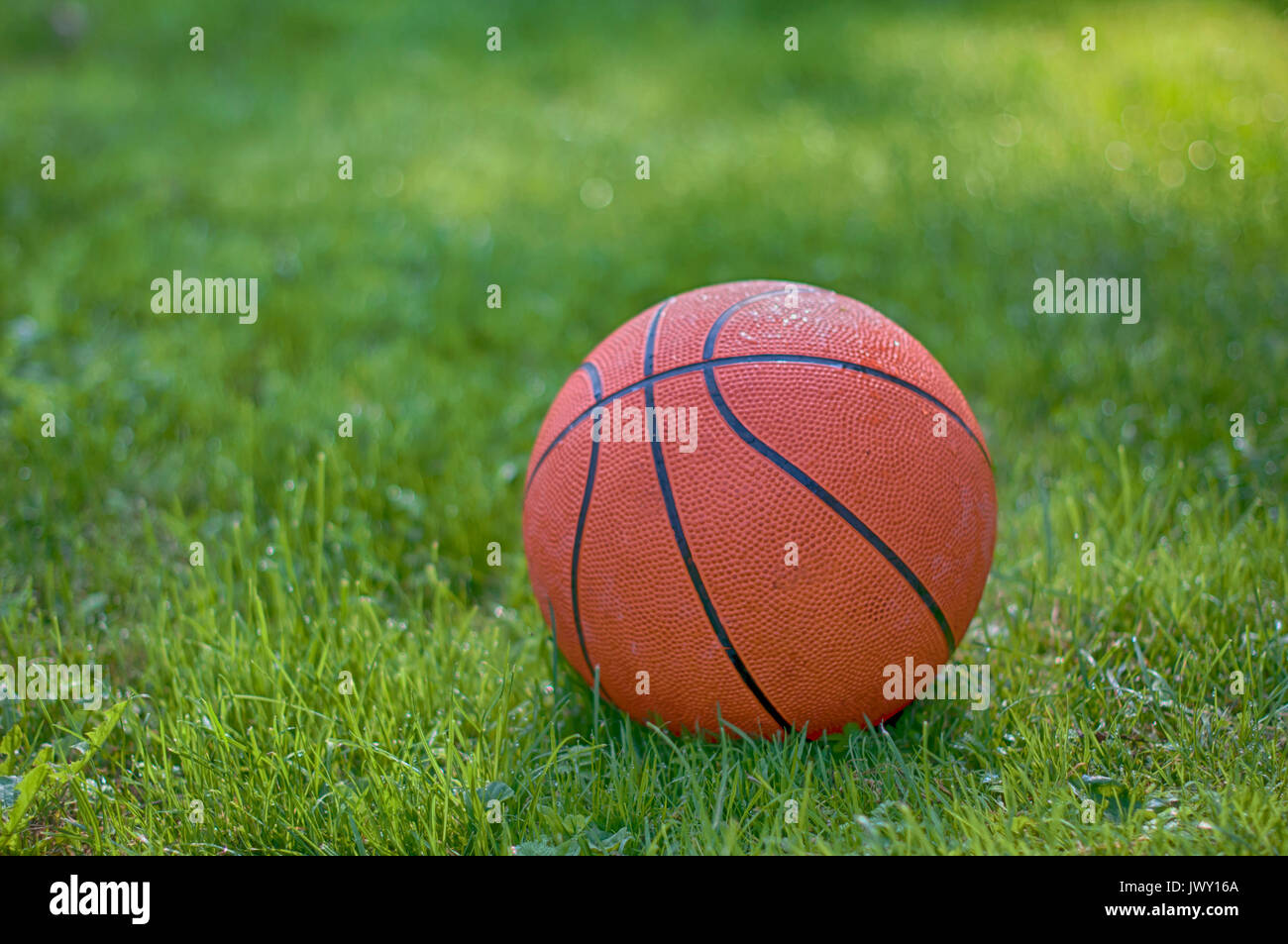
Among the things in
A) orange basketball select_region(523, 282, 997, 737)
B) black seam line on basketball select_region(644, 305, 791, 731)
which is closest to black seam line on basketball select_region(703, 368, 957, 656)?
orange basketball select_region(523, 282, 997, 737)

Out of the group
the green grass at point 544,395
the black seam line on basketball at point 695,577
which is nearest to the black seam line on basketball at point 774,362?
the black seam line on basketball at point 695,577

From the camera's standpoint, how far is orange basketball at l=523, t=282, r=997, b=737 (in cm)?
242

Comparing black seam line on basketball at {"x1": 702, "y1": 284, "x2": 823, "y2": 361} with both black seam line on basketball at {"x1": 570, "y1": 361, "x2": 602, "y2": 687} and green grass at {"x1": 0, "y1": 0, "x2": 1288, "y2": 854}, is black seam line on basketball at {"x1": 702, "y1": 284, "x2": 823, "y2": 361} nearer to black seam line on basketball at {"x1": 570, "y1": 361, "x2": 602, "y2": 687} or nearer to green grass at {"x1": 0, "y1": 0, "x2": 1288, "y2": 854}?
black seam line on basketball at {"x1": 570, "y1": 361, "x2": 602, "y2": 687}

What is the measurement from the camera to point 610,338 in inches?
114

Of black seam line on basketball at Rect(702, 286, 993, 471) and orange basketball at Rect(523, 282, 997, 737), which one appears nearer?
orange basketball at Rect(523, 282, 997, 737)

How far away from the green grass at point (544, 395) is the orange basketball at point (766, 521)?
222mm

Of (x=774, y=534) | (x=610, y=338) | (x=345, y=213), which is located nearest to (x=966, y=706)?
(x=774, y=534)

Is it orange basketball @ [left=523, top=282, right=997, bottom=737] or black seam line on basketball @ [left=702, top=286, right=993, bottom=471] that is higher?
A: black seam line on basketball @ [left=702, top=286, right=993, bottom=471]

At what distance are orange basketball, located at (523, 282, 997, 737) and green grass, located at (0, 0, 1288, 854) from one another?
0.22 metres

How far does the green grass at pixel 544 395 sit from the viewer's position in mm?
2527

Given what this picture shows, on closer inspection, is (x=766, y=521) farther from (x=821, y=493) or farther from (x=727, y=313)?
(x=727, y=313)

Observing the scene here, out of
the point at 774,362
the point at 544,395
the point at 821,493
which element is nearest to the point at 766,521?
the point at 821,493

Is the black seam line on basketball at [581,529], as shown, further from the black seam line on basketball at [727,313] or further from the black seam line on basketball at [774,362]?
the black seam line on basketball at [727,313]

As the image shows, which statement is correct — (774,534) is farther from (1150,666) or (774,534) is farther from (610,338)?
(1150,666)
